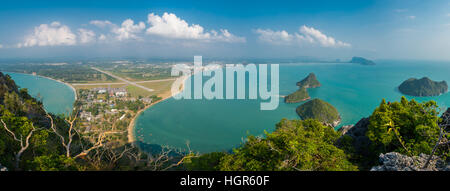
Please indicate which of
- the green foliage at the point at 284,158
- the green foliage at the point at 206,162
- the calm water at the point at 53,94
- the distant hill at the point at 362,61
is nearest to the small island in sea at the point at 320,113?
the green foliage at the point at 284,158

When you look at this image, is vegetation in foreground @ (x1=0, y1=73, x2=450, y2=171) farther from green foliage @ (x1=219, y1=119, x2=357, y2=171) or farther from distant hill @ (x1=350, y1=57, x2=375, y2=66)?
distant hill @ (x1=350, y1=57, x2=375, y2=66)

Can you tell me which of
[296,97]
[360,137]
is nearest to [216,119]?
[296,97]

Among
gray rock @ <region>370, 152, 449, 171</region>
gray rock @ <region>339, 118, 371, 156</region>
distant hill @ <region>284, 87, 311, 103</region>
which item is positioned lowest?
distant hill @ <region>284, 87, 311, 103</region>

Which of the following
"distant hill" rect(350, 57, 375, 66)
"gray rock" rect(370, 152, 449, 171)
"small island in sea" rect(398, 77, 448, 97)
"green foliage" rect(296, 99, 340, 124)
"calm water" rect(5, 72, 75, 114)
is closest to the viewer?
"gray rock" rect(370, 152, 449, 171)

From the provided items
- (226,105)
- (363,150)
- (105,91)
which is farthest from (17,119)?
(105,91)

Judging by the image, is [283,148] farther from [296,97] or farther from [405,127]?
[296,97]

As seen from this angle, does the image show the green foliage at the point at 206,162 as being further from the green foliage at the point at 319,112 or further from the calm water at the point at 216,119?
the green foliage at the point at 319,112

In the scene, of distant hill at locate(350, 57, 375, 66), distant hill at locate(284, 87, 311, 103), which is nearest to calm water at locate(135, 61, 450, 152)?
distant hill at locate(284, 87, 311, 103)
